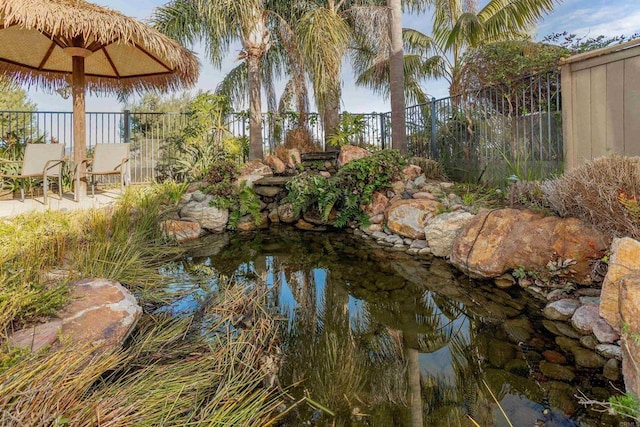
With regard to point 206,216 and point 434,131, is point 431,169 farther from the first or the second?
point 206,216

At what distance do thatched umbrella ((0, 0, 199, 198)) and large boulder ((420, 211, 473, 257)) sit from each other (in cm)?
504

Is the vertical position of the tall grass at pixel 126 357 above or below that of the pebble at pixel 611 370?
above

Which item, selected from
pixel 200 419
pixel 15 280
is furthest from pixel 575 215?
pixel 15 280

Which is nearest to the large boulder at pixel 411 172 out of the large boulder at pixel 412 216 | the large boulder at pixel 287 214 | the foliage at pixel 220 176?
the large boulder at pixel 412 216

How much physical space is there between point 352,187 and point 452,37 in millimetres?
5859

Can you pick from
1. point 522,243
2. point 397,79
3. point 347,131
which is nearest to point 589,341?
point 522,243

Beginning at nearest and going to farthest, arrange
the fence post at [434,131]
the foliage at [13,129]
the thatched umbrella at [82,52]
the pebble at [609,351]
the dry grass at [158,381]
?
1. the dry grass at [158,381]
2. the pebble at [609,351]
3. the thatched umbrella at [82,52]
4. the foliage at [13,129]
5. the fence post at [434,131]

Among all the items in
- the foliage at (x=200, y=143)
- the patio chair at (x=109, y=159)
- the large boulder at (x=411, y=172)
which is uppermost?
the foliage at (x=200, y=143)

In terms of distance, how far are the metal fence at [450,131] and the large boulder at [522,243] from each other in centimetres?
135

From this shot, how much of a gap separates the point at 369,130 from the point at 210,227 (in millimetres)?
5985

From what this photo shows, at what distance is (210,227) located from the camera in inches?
267

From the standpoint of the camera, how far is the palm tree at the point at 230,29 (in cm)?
805

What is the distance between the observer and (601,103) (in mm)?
4430

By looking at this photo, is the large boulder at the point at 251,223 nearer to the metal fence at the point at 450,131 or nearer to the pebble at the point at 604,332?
the metal fence at the point at 450,131
